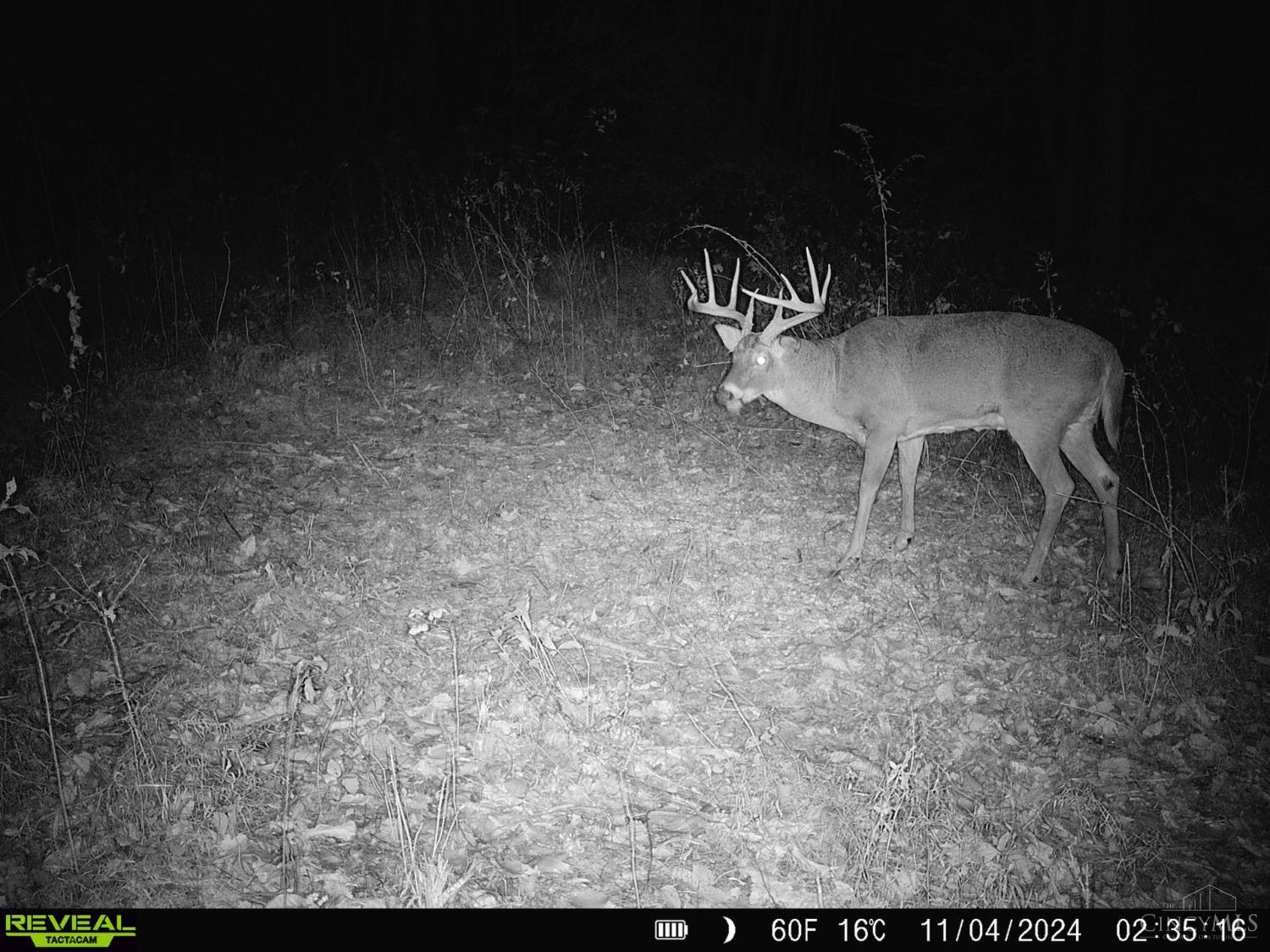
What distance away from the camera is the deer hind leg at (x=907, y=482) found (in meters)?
6.09

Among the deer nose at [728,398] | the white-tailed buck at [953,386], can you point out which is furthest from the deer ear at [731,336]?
the deer nose at [728,398]

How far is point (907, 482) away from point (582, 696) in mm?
3120

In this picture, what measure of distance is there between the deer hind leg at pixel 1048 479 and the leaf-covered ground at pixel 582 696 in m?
0.20

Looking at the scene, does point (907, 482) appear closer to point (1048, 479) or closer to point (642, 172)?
point (1048, 479)
